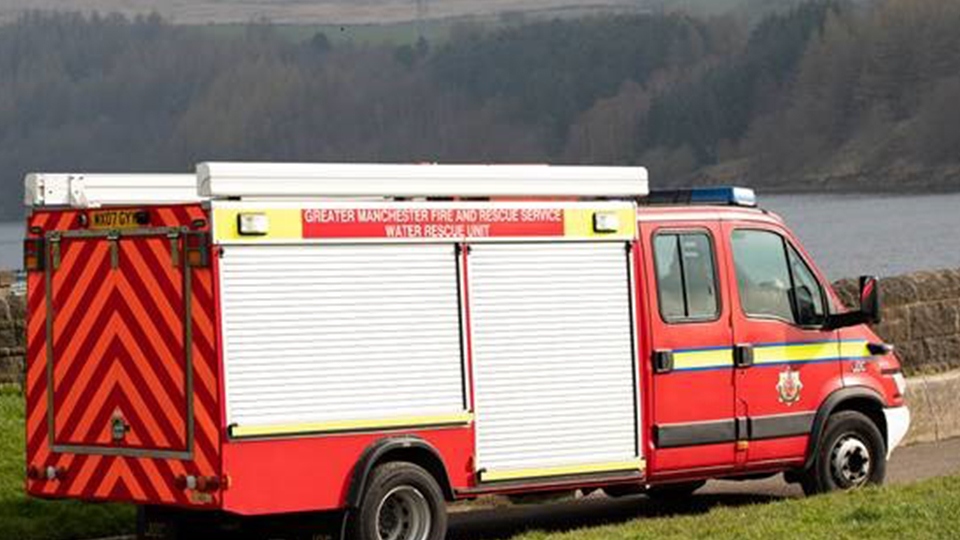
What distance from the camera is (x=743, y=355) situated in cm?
1350

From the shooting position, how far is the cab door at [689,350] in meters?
13.0

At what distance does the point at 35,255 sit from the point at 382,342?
6.21ft

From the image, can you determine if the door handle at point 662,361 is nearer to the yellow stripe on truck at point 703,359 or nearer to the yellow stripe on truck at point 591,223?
the yellow stripe on truck at point 703,359

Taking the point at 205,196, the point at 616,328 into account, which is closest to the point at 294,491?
the point at 205,196

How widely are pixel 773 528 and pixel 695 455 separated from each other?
58.5 inches

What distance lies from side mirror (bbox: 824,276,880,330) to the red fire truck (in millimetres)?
567

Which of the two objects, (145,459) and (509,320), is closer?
(145,459)

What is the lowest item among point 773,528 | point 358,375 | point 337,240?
point 773,528

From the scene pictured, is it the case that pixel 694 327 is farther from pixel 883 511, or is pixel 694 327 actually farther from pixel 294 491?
pixel 294 491

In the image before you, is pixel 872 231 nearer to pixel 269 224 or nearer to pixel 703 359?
pixel 703 359

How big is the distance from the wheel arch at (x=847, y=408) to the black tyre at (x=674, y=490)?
728 mm

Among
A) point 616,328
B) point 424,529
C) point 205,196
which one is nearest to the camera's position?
point 205,196

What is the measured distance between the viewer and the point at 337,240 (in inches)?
447

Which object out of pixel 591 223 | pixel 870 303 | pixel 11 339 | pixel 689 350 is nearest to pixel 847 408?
pixel 870 303
